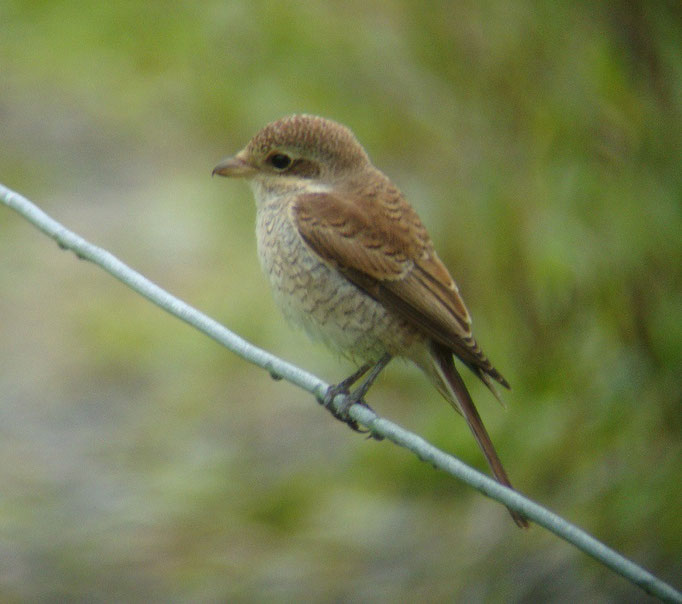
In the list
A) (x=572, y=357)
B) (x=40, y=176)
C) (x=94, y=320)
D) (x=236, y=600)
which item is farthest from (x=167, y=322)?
(x=572, y=357)

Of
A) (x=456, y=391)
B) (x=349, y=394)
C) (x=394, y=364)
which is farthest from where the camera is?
(x=394, y=364)

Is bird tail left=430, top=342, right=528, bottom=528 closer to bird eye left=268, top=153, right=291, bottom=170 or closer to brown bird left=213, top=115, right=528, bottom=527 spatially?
brown bird left=213, top=115, right=528, bottom=527

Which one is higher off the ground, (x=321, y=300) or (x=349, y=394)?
(x=321, y=300)

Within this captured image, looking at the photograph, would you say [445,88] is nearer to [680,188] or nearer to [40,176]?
[680,188]

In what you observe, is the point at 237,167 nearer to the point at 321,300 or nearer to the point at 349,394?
the point at 321,300

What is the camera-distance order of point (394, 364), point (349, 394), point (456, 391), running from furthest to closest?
point (394, 364) < point (349, 394) < point (456, 391)

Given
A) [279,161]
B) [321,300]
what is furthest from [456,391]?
[279,161]

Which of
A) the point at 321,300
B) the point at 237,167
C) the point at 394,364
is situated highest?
the point at 394,364
